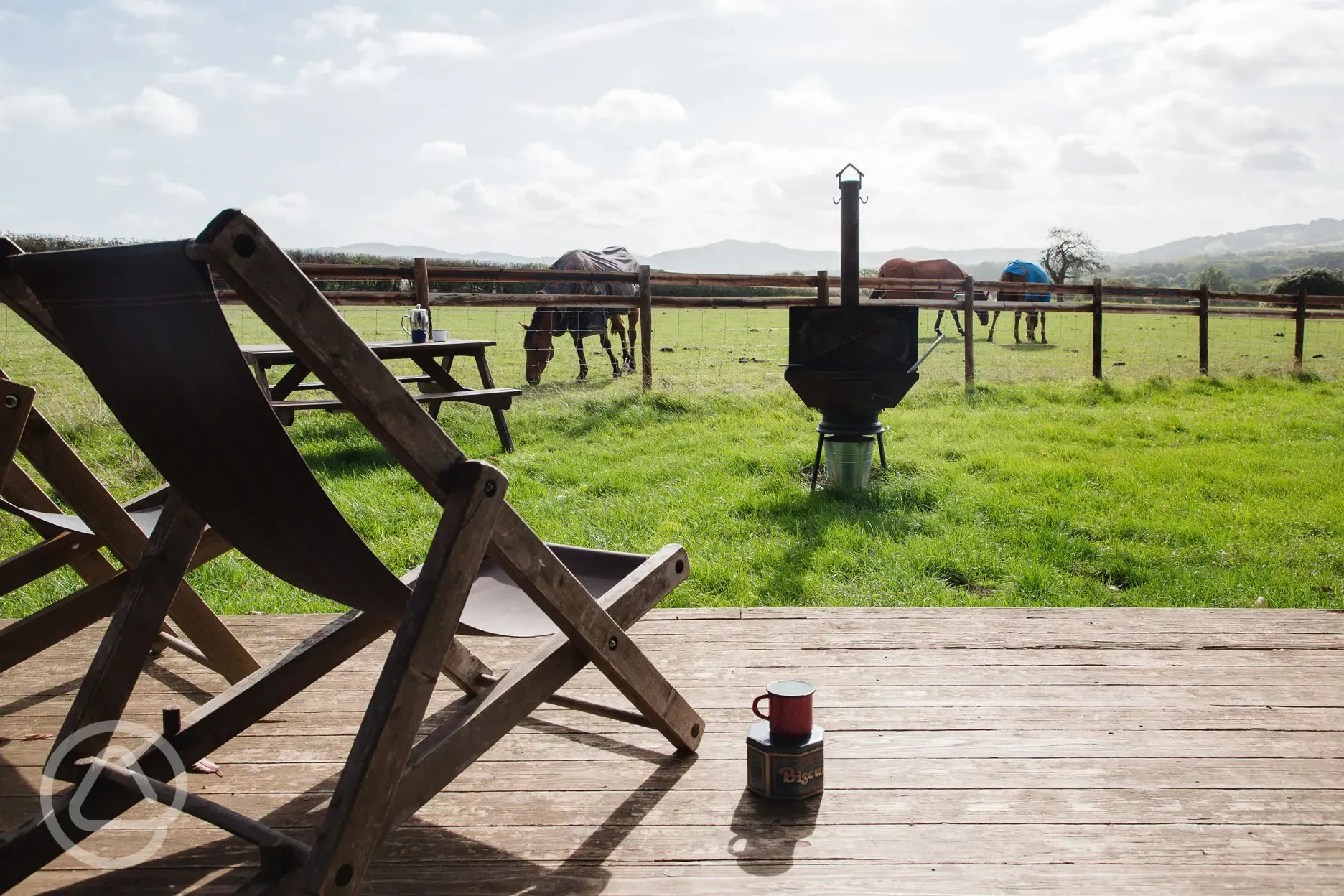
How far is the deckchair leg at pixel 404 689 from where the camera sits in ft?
4.75

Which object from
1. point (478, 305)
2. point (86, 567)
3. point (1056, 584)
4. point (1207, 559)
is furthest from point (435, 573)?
point (478, 305)

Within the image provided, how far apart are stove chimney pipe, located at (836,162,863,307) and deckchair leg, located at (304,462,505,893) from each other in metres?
3.88

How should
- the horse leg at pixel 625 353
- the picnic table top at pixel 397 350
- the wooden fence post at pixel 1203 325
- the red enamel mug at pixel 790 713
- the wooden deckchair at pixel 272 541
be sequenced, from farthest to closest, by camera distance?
1. the horse leg at pixel 625 353
2. the wooden fence post at pixel 1203 325
3. the picnic table top at pixel 397 350
4. the red enamel mug at pixel 790 713
5. the wooden deckchair at pixel 272 541

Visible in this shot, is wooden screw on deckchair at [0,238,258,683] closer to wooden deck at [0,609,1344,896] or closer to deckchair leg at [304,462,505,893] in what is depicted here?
wooden deck at [0,609,1344,896]

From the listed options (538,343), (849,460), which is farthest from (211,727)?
(538,343)

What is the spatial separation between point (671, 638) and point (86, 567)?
1743 mm

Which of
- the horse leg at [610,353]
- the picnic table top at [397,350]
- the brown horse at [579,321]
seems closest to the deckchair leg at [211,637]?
the picnic table top at [397,350]

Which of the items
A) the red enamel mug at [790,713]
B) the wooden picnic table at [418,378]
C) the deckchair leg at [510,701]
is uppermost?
the wooden picnic table at [418,378]

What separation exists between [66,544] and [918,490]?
13.6ft

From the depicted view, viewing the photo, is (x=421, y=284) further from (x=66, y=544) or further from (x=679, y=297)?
(x=66, y=544)

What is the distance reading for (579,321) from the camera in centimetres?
1182

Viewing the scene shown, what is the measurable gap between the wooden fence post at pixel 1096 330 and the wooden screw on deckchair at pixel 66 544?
387 inches

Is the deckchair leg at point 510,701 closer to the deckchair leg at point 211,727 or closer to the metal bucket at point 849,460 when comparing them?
the deckchair leg at point 211,727

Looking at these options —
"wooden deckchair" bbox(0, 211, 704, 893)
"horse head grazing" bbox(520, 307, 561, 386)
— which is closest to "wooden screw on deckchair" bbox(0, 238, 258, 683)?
"wooden deckchair" bbox(0, 211, 704, 893)
